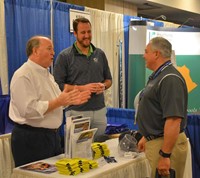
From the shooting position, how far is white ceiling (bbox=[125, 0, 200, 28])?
612cm

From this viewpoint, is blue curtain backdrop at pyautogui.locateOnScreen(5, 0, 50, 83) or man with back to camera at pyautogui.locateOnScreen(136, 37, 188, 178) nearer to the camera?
man with back to camera at pyautogui.locateOnScreen(136, 37, 188, 178)

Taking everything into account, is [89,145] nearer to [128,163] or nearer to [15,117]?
[128,163]

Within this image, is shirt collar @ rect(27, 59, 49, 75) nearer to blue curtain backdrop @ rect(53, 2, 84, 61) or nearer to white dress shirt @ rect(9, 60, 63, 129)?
white dress shirt @ rect(9, 60, 63, 129)

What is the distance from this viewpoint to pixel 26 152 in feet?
7.13

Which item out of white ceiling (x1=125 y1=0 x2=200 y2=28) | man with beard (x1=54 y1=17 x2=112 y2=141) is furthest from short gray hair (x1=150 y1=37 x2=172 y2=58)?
white ceiling (x1=125 y1=0 x2=200 y2=28)

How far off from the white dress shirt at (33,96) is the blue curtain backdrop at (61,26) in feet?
6.76

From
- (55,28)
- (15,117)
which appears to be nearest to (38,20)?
(55,28)

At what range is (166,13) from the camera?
7270mm

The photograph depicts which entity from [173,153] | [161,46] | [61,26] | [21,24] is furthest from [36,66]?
[61,26]

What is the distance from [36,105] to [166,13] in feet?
18.8

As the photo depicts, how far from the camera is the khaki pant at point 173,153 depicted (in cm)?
210

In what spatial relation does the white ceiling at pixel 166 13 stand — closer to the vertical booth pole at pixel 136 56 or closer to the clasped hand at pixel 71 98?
the vertical booth pole at pixel 136 56

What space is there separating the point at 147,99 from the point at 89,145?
1.48 ft

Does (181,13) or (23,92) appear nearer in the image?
(23,92)
